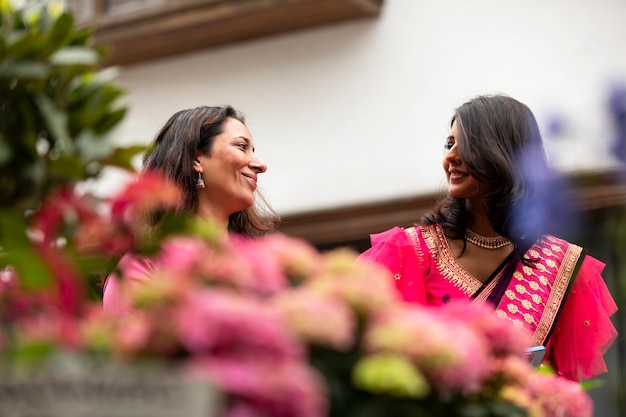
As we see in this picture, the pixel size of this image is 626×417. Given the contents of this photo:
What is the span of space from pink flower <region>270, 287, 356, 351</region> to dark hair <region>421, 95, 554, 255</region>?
1909 millimetres

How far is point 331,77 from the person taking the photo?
5852mm

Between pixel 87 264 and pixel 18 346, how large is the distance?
246 mm

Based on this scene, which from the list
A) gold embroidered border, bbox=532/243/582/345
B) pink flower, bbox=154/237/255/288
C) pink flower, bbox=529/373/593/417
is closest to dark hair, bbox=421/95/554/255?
gold embroidered border, bbox=532/243/582/345

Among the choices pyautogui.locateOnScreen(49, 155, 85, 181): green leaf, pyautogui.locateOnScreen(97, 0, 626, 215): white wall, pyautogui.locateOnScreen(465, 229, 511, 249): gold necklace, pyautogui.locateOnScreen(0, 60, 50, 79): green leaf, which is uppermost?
pyautogui.locateOnScreen(0, 60, 50, 79): green leaf

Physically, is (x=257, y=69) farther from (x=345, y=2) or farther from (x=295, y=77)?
(x=345, y=2)

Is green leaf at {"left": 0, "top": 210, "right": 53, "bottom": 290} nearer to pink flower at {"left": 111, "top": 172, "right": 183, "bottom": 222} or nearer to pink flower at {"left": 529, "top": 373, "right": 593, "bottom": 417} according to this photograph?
pink flower at {"left": 111, "top": 172, "right": 183, "bottom": 222}

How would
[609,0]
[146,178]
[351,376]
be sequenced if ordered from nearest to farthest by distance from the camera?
[351,376]
[146,178]
[609,0]

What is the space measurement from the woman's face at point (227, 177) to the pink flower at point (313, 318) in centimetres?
199

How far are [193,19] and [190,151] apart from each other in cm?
312

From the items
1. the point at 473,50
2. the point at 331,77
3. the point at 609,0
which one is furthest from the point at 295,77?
the point at 609,0

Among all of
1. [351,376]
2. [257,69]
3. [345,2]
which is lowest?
[257,69]

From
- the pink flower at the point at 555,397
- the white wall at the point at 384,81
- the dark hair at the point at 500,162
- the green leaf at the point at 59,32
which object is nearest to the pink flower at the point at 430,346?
the pink flower at the point at 555,397

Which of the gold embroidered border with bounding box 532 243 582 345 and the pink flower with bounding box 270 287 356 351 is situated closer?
the pink flower with bounding box 270 287 356 351

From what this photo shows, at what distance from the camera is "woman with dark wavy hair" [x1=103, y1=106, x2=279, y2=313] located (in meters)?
3.08
